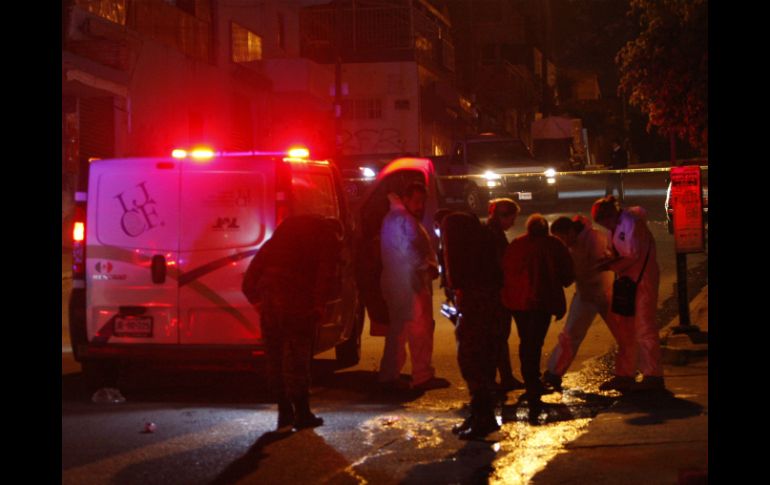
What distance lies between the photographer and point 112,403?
1041 centimetres

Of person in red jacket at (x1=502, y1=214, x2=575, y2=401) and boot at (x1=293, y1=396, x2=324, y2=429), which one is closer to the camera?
boot at (x1=293, y1=396, x2=324, y2=429)

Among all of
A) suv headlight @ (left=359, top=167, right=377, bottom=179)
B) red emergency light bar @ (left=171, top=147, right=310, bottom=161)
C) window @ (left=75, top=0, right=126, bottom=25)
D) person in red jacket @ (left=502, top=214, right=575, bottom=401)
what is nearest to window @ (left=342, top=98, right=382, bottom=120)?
suv headlight @ (left=359, top=167, right=377, bottom=179)

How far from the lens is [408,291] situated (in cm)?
1118

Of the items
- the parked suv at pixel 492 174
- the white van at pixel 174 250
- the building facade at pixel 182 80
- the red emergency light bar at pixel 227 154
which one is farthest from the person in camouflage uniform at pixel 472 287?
the parked suv at pixel 492 174

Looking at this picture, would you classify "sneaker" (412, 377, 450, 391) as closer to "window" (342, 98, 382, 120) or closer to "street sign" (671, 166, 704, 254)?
"street sign" (671, 166, 704, 254)

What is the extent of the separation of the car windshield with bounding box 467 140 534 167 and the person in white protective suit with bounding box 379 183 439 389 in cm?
1629

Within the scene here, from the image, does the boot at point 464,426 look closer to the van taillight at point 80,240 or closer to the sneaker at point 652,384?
the sneaker at point 652,384

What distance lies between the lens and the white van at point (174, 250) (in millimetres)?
10289

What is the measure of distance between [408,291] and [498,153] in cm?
1703

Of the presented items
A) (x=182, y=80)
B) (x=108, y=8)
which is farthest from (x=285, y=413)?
(x=182, y=80)

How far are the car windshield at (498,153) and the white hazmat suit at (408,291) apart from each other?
16.3m

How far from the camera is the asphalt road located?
7699mm

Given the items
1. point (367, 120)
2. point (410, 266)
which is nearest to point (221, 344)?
point (410, 266)

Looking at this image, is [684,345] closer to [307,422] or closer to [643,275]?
[643,275]
